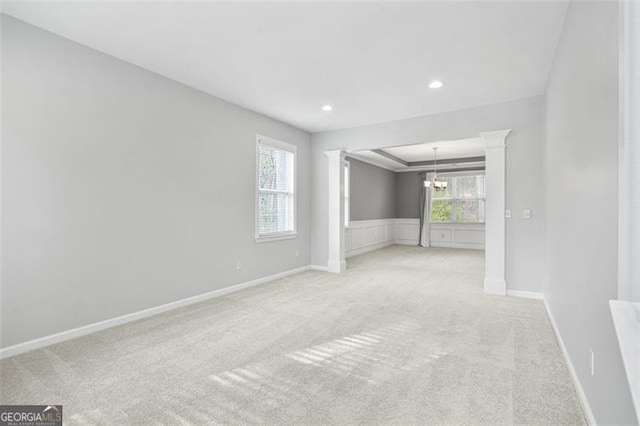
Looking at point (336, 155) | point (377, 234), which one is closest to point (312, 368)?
point (336, 155)

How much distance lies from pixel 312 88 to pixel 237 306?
279 cm

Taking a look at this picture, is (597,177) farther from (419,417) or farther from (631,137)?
Answer: (419,417)

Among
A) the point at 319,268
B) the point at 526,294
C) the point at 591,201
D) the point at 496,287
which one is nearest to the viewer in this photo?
the point at 591,201

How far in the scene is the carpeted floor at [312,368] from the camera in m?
1.76

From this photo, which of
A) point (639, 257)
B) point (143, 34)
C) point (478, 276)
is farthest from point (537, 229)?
point (143, 34)

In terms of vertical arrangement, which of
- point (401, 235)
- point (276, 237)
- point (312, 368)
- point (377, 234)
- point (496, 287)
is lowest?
point (312, 368)

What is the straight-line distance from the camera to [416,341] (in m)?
2.71

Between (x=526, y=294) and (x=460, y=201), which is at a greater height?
(x=460, y=201)

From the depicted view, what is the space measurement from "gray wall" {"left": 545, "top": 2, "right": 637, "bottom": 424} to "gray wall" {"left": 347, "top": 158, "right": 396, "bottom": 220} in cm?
567

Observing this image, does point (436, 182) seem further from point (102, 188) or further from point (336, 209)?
point (102, 188)

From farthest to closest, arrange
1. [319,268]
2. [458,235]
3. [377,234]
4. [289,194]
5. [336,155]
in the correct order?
[458,235] → [377,234] → [319,268] → [336,155] → [289,194]

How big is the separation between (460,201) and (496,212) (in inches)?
220

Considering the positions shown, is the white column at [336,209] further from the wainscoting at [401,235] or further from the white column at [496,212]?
the white column at [496,212]

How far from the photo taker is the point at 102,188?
9.64 ft
